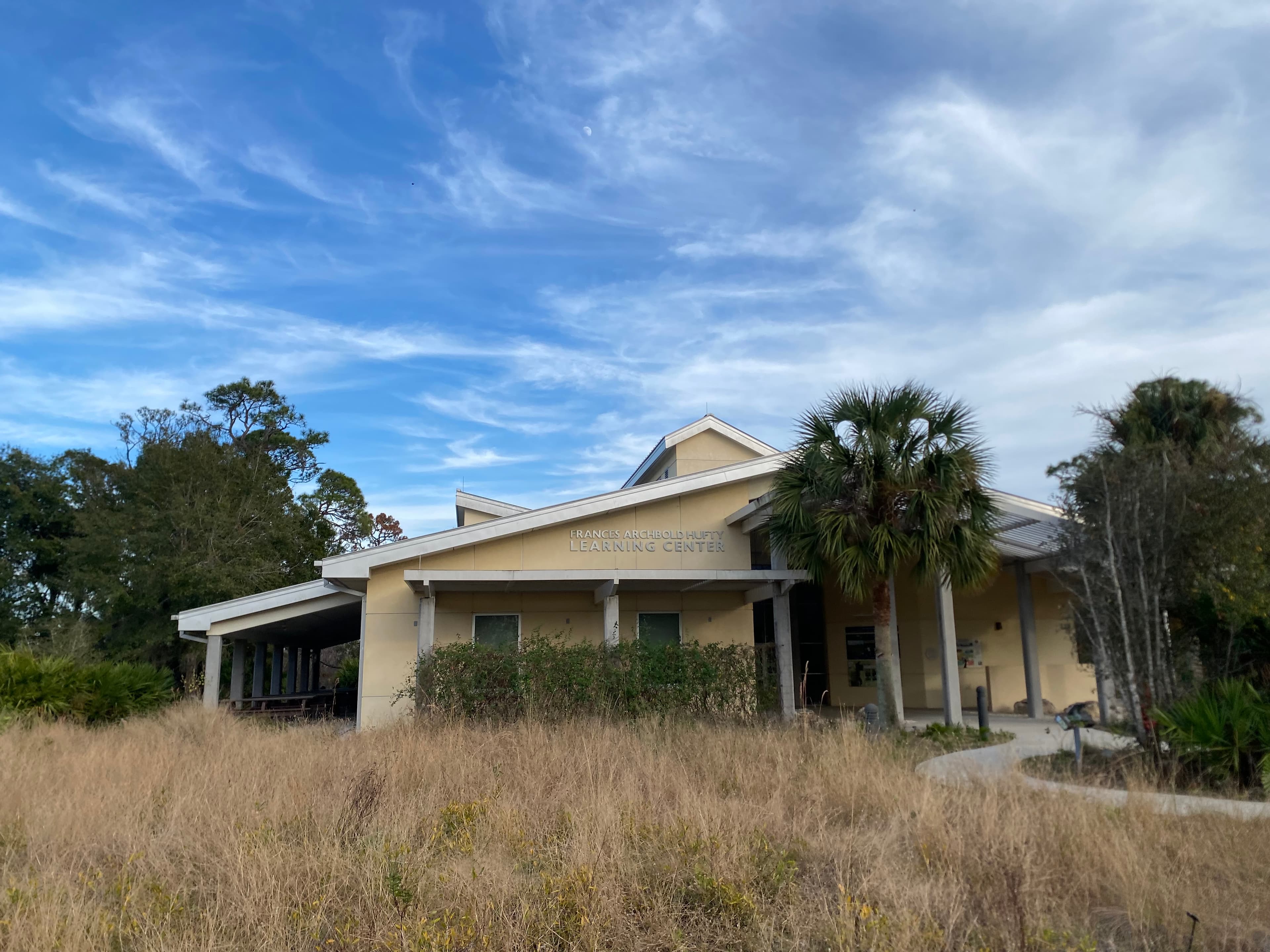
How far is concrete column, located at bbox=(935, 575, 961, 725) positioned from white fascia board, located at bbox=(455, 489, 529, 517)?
A: 9065 mm

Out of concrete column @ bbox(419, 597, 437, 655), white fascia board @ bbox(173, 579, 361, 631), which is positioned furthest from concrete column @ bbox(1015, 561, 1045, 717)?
white fascia board @ bbox(173, 579, 361, 631)

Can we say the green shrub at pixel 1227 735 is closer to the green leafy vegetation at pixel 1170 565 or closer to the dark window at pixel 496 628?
the green leafy vegetation at pixel 1170 565

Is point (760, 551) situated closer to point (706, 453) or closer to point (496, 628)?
point (706, 453)

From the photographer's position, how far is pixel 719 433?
2088 centimetres

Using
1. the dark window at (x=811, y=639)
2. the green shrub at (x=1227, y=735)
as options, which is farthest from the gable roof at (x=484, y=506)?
the green shrub at (x=1227, y=735)

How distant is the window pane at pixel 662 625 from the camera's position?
58.2 feet

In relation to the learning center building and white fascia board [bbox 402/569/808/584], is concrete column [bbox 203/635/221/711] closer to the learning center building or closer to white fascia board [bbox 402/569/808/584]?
the learning center building

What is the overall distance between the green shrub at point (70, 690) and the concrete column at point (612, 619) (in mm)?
8183

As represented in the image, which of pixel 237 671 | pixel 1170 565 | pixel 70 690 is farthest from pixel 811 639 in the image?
pixel 70 690

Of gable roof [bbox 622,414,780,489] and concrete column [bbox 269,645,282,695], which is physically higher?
gable roof [bbox 622,414,780,489]

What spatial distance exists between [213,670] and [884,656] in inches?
486

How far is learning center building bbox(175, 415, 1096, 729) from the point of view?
15.5m

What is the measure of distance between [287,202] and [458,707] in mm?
9138

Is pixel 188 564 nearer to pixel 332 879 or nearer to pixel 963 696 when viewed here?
pixel 963 696
